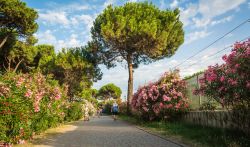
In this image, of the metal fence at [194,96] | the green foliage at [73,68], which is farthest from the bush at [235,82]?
the green foliage at [73,68]

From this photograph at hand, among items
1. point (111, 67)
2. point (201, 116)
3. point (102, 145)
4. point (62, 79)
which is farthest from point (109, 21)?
point (102, 145)

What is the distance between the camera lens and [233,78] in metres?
8.57

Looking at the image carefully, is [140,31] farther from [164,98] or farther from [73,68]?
[164,98]

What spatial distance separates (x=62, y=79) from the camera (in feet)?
134

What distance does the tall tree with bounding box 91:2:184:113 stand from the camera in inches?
1211

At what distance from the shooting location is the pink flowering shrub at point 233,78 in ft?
26.7

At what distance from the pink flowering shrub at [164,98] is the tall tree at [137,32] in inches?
411

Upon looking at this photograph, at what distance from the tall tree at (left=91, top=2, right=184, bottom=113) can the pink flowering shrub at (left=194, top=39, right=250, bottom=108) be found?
2074 cm

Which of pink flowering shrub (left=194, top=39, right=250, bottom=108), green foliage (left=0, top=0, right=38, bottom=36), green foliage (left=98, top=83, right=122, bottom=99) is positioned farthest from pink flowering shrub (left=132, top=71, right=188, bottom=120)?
green foliage (left=98, top=83, right=122, bottom=99)

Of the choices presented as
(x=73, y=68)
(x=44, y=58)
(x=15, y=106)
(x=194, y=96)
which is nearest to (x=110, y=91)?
(x=44, y=58)

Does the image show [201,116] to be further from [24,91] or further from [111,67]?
[111,67]

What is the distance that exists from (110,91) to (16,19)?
252 feet

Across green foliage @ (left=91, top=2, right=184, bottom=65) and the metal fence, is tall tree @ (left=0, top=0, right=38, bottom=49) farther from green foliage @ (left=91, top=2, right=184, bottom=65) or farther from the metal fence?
the metal fence

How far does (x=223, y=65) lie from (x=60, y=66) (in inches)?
1231
